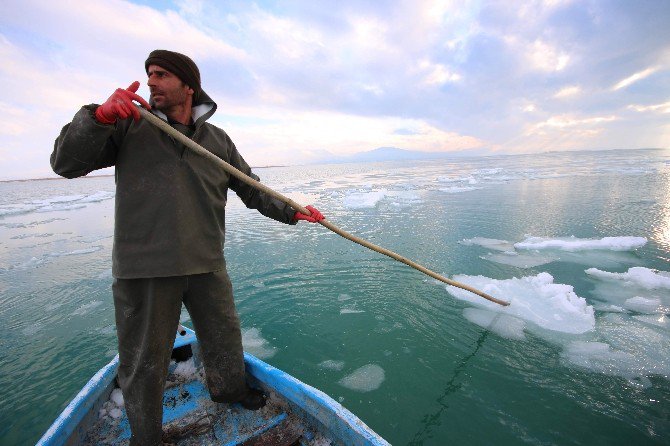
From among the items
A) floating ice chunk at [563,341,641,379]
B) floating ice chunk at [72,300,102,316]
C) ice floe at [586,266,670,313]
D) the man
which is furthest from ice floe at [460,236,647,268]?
floating ice chunk at [72,300,102,316]

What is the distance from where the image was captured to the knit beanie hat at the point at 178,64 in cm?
186

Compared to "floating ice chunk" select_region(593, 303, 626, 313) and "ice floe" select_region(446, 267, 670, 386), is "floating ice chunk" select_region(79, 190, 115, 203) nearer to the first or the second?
"ice floe" select_region(446, 267, 670, 386)

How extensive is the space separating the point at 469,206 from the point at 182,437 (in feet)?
42.5

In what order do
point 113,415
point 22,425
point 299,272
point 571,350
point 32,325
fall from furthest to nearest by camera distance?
point 299,272, point 32,325, point 571,350, point 22,425, point 113,415

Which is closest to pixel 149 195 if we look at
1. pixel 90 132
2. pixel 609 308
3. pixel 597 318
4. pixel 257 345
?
pixel 90 132

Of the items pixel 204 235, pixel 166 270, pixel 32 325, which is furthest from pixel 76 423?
pixel 32 325

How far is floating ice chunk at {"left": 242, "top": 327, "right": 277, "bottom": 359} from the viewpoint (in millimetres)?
4062

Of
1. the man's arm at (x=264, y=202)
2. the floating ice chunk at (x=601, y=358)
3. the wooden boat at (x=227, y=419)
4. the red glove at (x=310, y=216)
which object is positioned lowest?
Answer: the floating ice chunk at (x=601, y=358)

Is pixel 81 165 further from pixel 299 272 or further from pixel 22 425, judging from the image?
pixel 299 272

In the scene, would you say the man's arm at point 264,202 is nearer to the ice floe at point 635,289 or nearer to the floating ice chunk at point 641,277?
the ice floe at point 635,289

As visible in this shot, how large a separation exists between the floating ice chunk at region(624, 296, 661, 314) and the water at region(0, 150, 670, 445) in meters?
0.03

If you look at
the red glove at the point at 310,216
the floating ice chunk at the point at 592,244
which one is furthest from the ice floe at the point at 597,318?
the red glove at the point at 310,216

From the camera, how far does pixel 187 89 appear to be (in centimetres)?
201

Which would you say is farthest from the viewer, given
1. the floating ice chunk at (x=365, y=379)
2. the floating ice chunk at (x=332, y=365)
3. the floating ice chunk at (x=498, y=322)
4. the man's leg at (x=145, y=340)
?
the floating ice chunk at (x=498, y=322)
